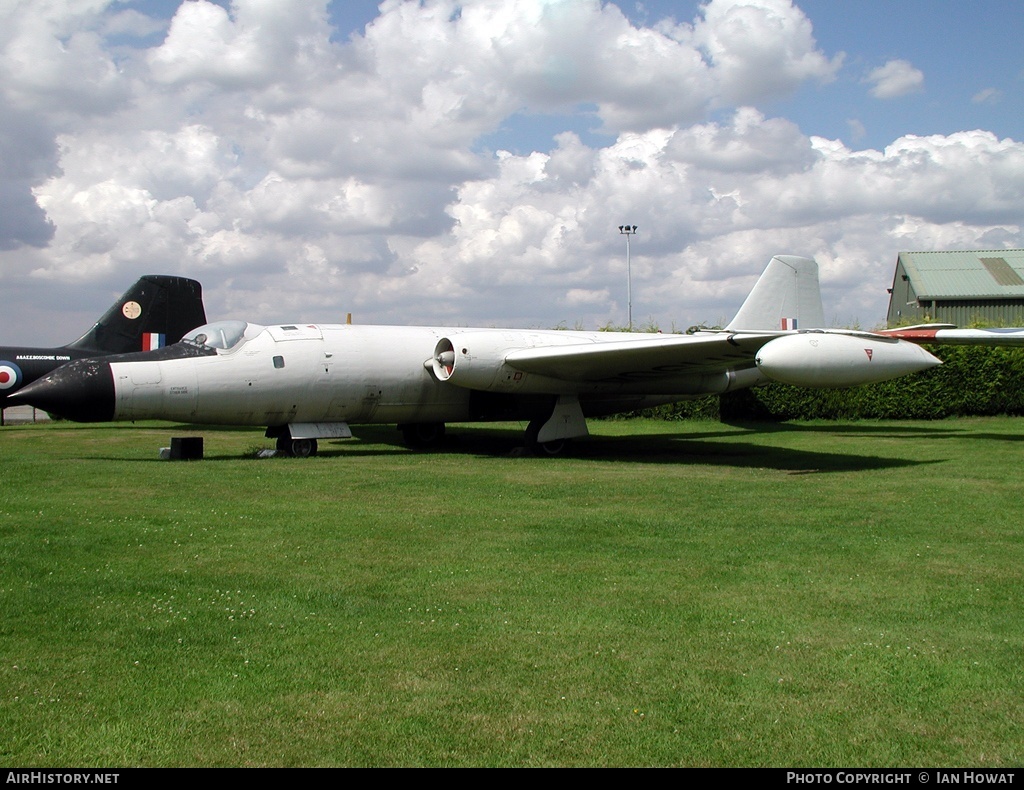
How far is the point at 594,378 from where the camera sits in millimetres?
16422

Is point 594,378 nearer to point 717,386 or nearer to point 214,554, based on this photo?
point 717,386

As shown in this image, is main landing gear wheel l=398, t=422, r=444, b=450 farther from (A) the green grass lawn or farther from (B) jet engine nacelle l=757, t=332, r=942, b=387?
(B) jet engine nacelle l=757, t=332, r=942, b=387

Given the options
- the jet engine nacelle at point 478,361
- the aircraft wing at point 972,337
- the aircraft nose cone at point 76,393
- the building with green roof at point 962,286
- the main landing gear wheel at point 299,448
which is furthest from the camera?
the building with green roof at point 962,286

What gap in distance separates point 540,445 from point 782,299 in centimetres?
705

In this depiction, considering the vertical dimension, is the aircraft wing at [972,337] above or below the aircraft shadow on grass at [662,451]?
above

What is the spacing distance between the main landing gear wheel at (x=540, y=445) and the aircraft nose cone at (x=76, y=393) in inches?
275

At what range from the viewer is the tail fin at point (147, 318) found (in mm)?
21344

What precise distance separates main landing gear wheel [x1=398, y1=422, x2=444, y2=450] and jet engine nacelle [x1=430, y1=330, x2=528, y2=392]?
2.18 meters

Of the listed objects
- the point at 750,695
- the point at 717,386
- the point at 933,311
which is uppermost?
the point at 933,311

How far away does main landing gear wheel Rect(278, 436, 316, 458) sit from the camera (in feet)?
48.9

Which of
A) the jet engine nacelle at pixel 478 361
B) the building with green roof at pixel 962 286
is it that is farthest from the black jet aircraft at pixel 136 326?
the building with green roof at pixel 962 286

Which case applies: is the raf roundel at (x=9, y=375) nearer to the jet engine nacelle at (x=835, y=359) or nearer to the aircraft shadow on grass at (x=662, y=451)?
the aircraft shadow on grass at (x=662, y=451)

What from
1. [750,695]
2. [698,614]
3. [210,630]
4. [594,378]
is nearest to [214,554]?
[210,630]

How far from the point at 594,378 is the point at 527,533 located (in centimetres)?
859
